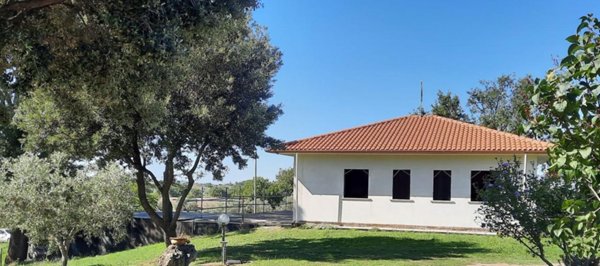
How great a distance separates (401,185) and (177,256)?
11657 millimetres

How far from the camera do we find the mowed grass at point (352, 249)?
1405cm

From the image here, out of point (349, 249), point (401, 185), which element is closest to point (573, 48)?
point (349, 249)

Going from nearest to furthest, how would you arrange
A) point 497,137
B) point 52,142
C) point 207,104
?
point 52,142
point 207,104
point 497,137

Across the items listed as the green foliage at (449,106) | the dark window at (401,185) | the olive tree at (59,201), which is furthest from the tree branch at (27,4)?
the green foliage at (449,106)

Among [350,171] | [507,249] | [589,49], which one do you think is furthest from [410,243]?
[589,49]

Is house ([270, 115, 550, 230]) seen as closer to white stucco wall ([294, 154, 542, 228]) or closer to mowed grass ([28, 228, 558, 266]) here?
white stucco wall ([294, 154, 542, 228])

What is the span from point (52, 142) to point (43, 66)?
8321 mm

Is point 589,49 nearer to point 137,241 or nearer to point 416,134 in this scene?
point 416,134

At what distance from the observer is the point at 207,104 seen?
15.9 metres

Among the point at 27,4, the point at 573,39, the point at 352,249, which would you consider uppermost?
the point at 27,4

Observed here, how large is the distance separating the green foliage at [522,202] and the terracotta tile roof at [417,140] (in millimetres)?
11226

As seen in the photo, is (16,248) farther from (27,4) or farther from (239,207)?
(27,4)

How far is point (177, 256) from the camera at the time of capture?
1180 centimetres

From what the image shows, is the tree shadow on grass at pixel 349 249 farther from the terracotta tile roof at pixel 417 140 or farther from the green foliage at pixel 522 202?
the green foliage at pixel 522 202
